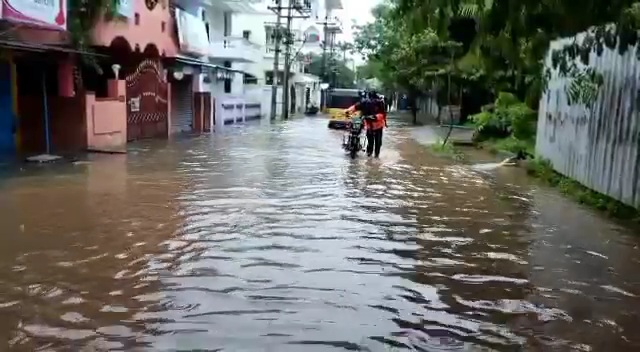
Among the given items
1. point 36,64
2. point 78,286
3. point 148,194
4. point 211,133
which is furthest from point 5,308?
point 211,133

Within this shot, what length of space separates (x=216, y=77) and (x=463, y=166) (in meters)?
19.8

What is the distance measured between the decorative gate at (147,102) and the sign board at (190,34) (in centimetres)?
129

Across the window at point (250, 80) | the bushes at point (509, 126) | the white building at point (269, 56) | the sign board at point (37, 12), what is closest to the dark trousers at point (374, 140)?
the bushes at point (509, 126)

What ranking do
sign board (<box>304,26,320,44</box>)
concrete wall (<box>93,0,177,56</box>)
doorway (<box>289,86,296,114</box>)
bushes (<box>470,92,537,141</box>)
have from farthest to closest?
sign board (<box>304,26,320,44</box>) < doorway (<box>289,86,296,114</box>) < bushes (<box>470,92,537,141</box>) < concrete wall (<box>93,0,177,56</box>)

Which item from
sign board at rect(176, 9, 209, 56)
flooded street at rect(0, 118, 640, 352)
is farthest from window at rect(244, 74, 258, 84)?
flooded street at rect(0, 118, 640, 352)

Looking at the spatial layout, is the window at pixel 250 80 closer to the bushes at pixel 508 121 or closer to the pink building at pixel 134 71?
the pink building at pixel 134 71

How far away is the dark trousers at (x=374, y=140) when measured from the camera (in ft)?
56.7

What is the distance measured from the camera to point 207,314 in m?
5.01

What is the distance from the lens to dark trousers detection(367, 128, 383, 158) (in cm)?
1728

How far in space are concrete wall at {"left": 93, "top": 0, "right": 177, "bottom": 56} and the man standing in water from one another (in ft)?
21.9

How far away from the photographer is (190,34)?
78.7ft

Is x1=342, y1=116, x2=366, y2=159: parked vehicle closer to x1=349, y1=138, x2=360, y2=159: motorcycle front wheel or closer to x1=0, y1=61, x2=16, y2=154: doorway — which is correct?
x1=349, y1=138, x2=360, y2=159: motorcycle front wheel

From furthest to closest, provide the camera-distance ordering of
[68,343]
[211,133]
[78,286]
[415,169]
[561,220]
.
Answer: [211,133] → [415,169] → [561,220] → [78,286] → [68,343]

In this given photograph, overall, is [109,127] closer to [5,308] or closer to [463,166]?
[463,166]
